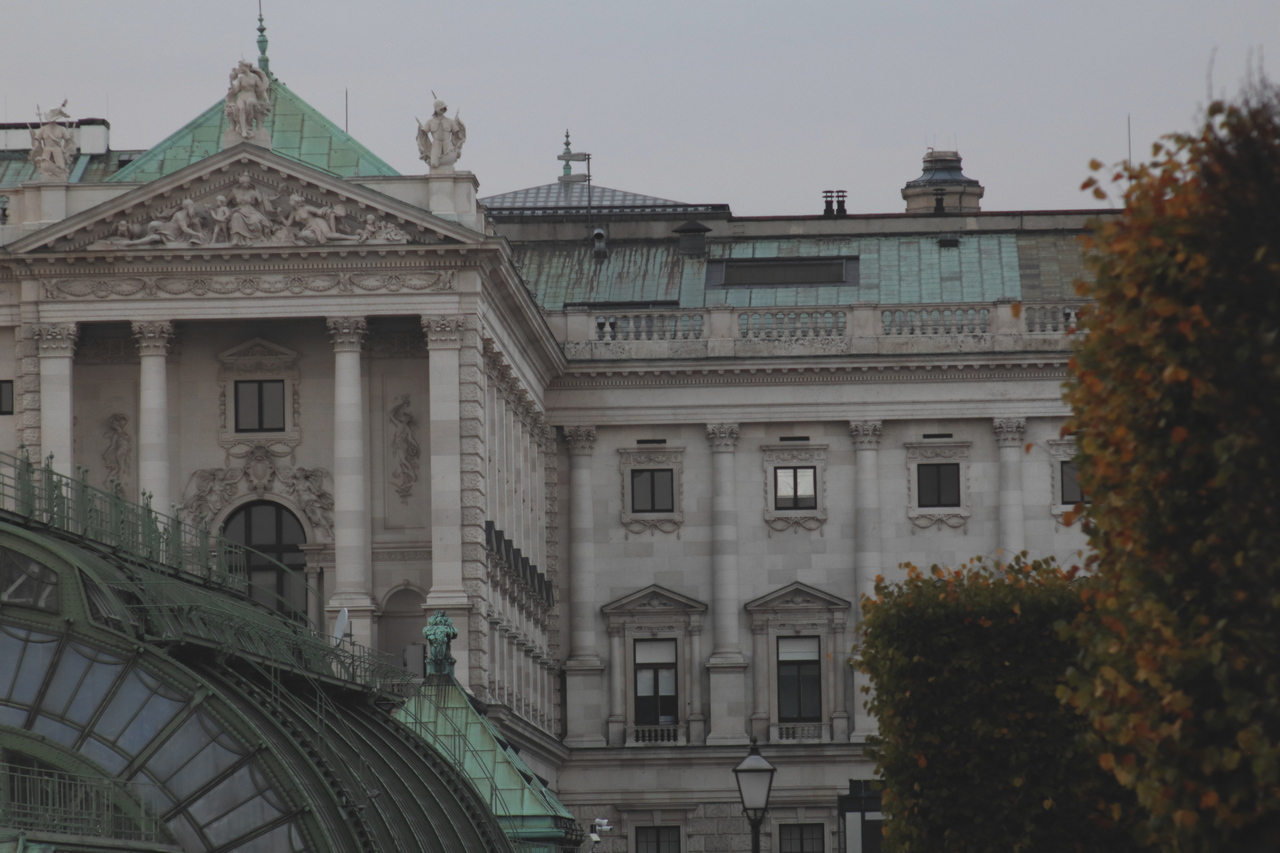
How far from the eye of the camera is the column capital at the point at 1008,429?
9250 centimetres

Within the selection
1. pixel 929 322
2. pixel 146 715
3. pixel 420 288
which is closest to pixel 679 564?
pixel 929 322

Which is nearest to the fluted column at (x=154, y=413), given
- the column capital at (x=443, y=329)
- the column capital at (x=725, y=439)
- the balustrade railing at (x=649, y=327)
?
the column capital at (x=443, y=329)

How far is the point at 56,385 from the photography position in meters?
76.8

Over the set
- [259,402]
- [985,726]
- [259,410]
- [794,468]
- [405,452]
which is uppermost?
[794,468]

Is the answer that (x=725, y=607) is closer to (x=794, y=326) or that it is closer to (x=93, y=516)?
(x=794, y=326)

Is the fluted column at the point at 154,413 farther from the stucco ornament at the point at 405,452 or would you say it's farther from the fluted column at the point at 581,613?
the fluted column at the point at 581,613

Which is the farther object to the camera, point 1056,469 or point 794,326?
point 794,326

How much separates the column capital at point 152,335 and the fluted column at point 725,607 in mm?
23250

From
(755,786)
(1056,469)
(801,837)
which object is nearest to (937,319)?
(1056,469)

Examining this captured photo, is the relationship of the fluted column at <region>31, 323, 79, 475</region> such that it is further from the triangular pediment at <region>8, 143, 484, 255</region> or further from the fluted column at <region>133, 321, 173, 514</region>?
the triangular pediment at <region>8, 143, 484, 255</region>

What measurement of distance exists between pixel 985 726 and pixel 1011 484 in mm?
54927

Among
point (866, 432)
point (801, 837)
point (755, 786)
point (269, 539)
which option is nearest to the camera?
point (755, 786)

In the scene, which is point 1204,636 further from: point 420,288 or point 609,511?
point 609,511

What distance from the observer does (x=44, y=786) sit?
111 feet
